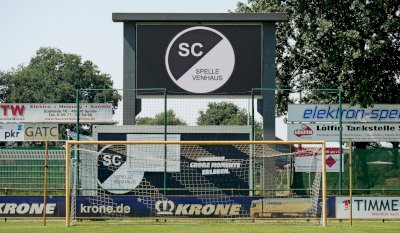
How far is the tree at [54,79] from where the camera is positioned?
332 feet

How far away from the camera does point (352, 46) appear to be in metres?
36.5

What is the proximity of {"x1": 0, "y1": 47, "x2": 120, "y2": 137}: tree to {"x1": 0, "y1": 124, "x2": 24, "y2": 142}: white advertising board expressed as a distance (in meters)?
51.8

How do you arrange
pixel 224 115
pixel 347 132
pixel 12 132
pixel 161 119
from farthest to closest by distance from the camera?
1. pixel 12 132
2. pixel 224 115
3. pixel 347 132
4. pixel 161 119

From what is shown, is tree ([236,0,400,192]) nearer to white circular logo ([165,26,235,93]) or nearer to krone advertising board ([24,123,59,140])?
white circular logo ([165,26,235,93])

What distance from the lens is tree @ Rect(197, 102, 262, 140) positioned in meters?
28.9

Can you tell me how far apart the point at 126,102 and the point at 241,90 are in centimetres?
390

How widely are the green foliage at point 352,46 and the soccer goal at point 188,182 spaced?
Answer: 9796 mm

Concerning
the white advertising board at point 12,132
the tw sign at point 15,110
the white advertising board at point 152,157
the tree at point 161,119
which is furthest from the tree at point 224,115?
the tw sign at point 15,110

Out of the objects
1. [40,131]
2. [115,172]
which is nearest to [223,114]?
[115,172]

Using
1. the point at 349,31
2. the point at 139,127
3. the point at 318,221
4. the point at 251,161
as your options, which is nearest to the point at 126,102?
the point at 139,127

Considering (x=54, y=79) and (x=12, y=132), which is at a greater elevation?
(x=54, y=79)

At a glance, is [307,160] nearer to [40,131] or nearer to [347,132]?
[347,132]

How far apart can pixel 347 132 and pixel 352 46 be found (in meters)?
4.36

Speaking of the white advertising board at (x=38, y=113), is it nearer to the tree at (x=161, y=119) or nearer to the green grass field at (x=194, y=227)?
the tree at (x=161, y=119)
